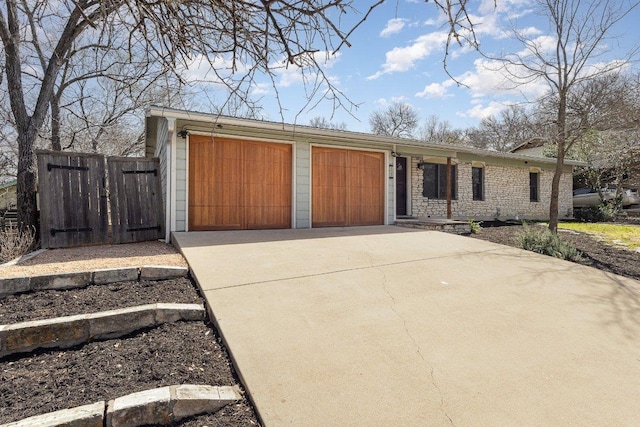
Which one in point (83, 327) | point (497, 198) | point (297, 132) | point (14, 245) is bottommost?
point (83, 327)

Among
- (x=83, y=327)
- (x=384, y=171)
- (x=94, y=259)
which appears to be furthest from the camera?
(x=384, y=171)

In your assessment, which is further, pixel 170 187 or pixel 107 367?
pixel 170 187

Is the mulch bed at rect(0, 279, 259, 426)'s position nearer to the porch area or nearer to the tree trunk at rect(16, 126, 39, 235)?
the tree trunk at rect(16, 126, 39, 235)

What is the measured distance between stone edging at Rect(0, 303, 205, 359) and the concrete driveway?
47 centimetres

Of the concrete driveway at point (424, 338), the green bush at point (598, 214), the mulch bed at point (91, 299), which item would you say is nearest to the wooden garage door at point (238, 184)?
the concrete driveway at point (424, 338)

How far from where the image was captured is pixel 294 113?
8.00 feet

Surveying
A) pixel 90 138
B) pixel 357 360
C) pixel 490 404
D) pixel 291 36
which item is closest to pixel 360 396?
pixel 357 360

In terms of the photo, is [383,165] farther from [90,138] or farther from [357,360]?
[90,138]

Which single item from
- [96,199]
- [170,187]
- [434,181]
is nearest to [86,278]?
[96,199]

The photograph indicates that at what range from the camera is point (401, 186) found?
10.9 meters

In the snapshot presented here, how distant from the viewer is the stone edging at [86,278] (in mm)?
3154

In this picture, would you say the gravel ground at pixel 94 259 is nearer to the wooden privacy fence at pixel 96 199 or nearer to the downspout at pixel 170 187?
the wooden privacy fence at pixel 96 199

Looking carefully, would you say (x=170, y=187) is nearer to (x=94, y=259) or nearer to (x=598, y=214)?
(x=94, y=259)

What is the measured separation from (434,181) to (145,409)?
11.0m
